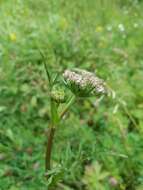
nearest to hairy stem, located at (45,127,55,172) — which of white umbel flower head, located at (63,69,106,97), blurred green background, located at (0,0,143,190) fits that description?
blurred green background, located at (0,0,143,190)

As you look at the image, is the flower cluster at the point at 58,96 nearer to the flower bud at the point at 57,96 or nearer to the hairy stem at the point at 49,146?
the flower bud at the point at 57,96

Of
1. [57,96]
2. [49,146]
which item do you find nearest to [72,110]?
[49,146]

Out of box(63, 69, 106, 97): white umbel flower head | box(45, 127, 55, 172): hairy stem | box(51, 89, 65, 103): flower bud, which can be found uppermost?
box(63, 69, 106, 97): white umbel flower head

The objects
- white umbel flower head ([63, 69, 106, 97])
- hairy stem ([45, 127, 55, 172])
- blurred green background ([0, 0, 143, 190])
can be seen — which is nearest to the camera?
white umbel flower head ([63, 69, 106, 97])

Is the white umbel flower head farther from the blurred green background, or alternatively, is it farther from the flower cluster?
the blurred green background

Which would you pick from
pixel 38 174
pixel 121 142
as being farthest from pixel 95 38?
pixel 38 174

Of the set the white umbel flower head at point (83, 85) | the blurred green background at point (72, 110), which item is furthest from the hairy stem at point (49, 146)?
the white umbel flower head at point (83, 85)

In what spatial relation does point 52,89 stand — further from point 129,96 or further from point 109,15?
point 109,15

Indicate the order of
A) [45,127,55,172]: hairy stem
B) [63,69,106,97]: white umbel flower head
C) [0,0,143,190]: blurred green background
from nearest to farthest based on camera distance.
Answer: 1. [63,69,106,97]: white umbel flower head
2. [45,127,55,172]: hairy stem
3. [0,0,143,190]: blurred green background

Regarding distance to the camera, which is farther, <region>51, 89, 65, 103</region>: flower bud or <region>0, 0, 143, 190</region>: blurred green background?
<region>0, 0, 143, 190</region>: blurred green background
